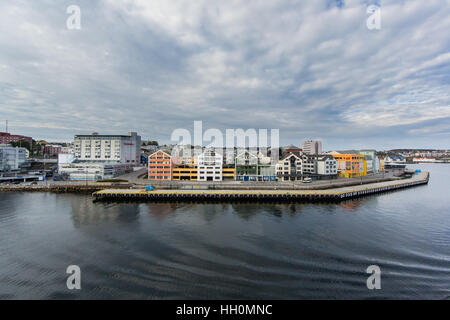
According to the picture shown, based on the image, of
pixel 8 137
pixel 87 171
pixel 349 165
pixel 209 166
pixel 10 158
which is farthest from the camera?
pixel 8 137

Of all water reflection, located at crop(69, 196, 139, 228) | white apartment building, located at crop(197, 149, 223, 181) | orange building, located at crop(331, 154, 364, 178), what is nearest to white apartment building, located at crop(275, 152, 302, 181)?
white apartment building, located at crop(197, 149, 223, 181)

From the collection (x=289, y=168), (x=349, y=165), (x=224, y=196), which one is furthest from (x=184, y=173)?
(x=349, y=165)

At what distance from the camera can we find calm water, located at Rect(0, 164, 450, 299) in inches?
414

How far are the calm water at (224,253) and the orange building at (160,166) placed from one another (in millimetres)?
19379

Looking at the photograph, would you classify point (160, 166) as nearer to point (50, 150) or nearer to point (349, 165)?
point (349, 165)

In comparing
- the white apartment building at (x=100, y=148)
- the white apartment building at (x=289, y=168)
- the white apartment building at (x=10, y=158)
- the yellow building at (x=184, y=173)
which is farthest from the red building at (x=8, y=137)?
the white apartment building at (x=289, y=168)

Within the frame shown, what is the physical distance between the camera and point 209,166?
4441cm

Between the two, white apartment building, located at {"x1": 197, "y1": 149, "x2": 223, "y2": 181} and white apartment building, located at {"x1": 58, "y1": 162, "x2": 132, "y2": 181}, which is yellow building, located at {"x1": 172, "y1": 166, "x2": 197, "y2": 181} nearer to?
white apartment building, located at {"x1": 197, "y1": 149, "x2": 223, "y2": 181}

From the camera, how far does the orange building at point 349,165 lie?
52.0 m

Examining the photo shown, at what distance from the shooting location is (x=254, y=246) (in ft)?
50.1

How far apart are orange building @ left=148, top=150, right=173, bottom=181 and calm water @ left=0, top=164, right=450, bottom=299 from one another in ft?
63.6

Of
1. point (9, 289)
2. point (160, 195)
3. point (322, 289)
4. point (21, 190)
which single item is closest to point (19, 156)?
point (21, 190)

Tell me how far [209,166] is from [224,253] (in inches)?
1219

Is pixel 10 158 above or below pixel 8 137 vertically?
below
